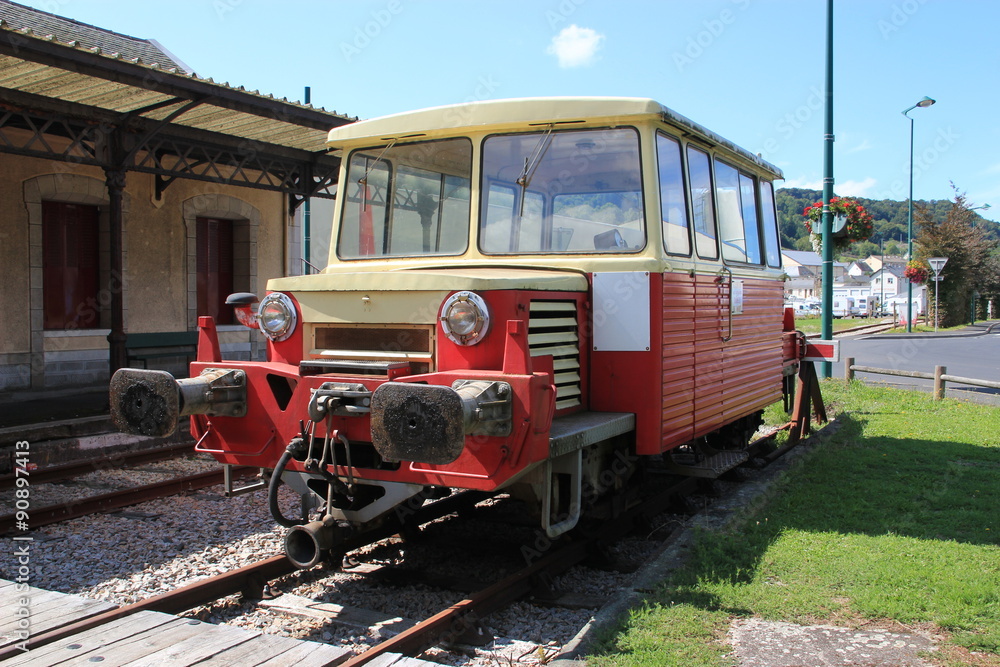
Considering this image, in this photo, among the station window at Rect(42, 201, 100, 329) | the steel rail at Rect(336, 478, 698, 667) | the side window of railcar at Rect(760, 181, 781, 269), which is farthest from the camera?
the station window at Rect(42, 201, 100, 329)

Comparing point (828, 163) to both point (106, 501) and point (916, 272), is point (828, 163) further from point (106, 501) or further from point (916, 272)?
point (916, 272)

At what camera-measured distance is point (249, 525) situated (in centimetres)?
614

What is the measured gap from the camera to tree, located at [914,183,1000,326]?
125 ft

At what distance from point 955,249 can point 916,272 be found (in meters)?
5.91

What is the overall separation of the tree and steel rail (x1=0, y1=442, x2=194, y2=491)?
36.9m

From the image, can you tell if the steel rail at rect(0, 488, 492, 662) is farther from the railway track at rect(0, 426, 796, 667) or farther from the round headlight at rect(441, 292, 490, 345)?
the round headlight at rect(441, 292, 490, 345)

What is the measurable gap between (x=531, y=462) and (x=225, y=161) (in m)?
11.9

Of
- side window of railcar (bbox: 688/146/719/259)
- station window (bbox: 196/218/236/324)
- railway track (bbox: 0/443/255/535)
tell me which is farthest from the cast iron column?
side window of railcar (bbox: 688/146/719/259)

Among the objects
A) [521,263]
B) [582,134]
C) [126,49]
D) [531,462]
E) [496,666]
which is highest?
[126,49]

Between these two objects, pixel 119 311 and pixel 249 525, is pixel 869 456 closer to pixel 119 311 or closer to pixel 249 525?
pixel 249 525

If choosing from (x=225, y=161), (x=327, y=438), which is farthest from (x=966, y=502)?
(x=225, y=161)

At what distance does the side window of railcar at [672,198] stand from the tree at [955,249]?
1450 inches

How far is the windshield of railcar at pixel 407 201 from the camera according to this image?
546cm

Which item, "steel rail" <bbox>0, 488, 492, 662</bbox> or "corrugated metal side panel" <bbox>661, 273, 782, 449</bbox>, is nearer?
"steel rail" <bbox>0, 488, 492, 662</bbox>
